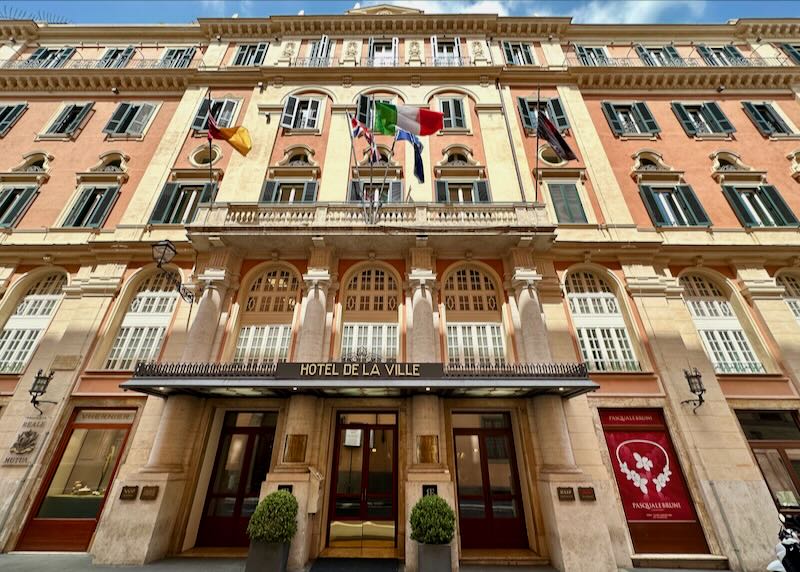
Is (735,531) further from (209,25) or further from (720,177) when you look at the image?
(209,25)

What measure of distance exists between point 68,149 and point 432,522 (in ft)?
74.6

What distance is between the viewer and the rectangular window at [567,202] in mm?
14281

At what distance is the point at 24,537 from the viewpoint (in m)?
9.77

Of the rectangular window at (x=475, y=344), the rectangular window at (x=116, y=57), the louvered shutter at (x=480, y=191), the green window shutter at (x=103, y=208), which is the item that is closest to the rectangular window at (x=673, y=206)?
the louvered shutter at (x=480, y=191)

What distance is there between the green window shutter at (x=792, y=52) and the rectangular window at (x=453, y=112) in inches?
798

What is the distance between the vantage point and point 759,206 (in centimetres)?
1491

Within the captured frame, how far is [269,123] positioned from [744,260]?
2136 centimetres

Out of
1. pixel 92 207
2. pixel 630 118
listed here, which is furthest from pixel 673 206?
pixel 92 207

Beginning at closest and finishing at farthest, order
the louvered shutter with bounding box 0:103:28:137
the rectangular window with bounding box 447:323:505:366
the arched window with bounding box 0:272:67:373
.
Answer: the rectangular window with bounding box 447:323:505:366 → the arched window with bounding box 0:272:67:373 → the louvered shutter with bounding box 0:103:28:137

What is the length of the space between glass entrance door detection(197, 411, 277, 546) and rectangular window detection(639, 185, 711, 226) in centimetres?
1695

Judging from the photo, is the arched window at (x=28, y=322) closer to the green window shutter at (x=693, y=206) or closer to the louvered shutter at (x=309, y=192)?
the louvered shutter at (x=309, y=192)

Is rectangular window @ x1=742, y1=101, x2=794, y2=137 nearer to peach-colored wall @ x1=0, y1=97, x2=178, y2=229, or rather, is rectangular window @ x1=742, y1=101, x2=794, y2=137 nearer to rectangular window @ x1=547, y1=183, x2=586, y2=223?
rectangular window @ x1=547, y1=183, x2=586, y2=223

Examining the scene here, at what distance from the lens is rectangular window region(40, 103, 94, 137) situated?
17467 millimetres

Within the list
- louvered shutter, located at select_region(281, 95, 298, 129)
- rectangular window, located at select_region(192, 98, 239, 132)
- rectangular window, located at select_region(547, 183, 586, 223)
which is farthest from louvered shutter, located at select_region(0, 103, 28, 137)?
rectangular window, located at select_region(547, 183, 586, 223)
